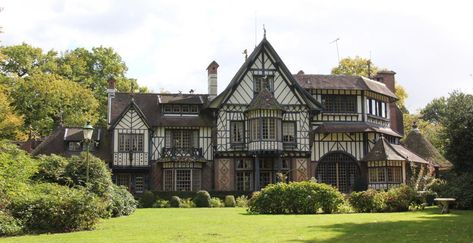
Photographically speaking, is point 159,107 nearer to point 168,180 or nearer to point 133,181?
point 168,180

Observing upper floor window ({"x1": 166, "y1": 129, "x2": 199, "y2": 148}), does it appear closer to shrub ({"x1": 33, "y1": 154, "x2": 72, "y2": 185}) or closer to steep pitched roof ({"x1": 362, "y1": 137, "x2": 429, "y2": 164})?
steep pitched roof ({"x1": 362, "y1": 137, "x2": 429, "y2": 164})

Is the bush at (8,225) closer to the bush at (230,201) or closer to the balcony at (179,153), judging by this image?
the bush at (230,201)

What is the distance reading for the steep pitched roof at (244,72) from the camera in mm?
39469

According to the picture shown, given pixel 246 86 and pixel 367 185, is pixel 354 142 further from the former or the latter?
pixel 246 86

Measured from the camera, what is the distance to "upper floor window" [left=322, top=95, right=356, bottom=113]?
41.8 meters

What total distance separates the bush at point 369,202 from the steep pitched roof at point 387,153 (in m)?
13.5

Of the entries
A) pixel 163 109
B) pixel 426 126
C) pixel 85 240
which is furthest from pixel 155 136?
pixel 426 126

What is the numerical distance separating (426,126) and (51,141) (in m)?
47.3

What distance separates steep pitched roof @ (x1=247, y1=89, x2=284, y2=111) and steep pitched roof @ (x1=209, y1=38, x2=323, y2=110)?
1924mm

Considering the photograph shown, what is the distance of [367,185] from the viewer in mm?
39562

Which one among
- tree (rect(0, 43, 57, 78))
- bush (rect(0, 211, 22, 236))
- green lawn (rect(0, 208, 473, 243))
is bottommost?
green lawn (rect(0, 208, 473, 243))

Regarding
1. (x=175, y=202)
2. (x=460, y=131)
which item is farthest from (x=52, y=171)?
(x=460, y=131)

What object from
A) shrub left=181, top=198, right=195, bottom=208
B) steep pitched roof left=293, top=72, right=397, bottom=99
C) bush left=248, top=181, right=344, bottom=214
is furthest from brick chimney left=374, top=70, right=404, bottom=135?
bush left=248, top=181, right=344, bottom=214

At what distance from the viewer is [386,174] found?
3859 cm
